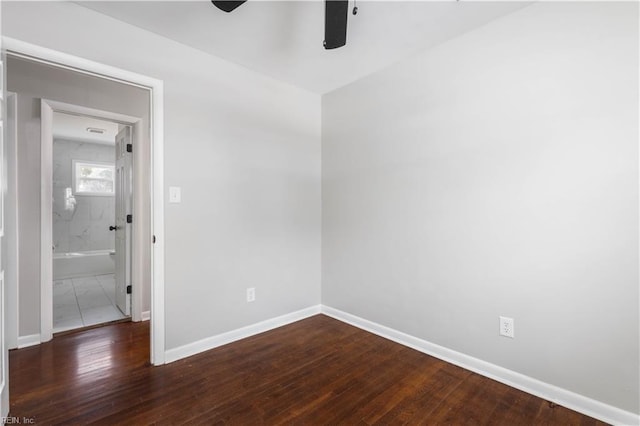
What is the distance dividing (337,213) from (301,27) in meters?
1.68

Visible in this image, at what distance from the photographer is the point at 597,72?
63.8 inches

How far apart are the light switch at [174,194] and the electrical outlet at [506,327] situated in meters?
2.43

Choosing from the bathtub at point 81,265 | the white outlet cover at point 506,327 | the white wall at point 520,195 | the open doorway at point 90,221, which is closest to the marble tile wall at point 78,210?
the open doorway at point 90,221

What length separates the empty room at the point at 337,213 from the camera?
5.34 feet

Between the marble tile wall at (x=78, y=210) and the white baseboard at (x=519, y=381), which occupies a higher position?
the marble tile wall at (x=78, y=210)

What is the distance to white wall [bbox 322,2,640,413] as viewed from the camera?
1573 millimetres

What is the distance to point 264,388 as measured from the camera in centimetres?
188

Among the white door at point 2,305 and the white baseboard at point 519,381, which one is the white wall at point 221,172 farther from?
the white baseboard at point 519,381

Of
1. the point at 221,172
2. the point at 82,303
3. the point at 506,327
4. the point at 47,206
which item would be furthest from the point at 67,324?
the point at 506,327

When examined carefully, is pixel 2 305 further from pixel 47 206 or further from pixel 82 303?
pixel 82 303

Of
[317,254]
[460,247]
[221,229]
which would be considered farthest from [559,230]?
[221,229]

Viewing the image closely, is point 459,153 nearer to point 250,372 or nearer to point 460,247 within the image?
point 460,247

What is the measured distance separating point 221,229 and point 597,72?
2.66m

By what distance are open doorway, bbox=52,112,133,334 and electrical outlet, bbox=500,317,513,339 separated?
340 centimetres
